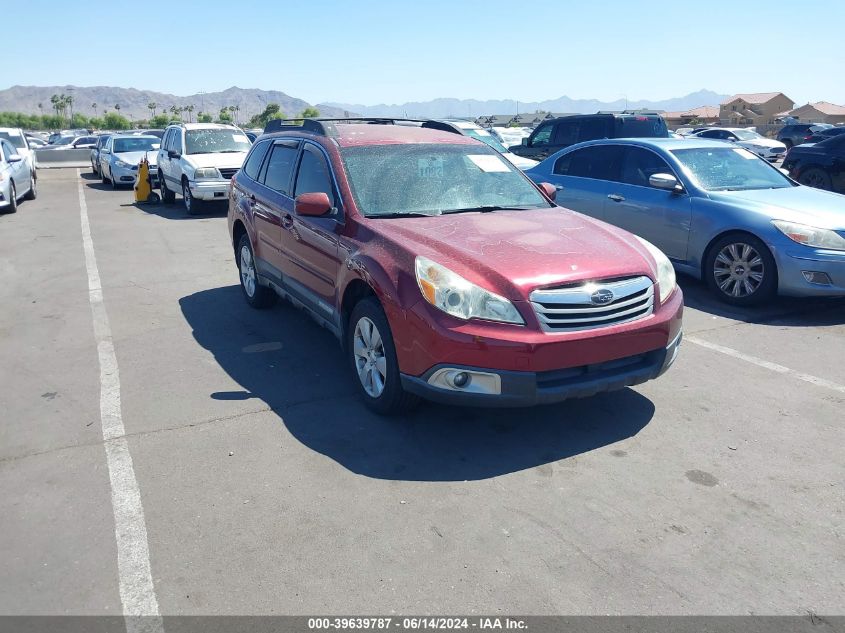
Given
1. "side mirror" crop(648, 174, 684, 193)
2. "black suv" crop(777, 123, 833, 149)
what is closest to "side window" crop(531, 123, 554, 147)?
"side mirror" crop(648, 174, 684, 193)

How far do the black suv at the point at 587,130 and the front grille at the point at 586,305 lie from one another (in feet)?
36.0

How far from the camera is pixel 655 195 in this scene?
819 cm

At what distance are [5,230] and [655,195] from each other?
11696mm

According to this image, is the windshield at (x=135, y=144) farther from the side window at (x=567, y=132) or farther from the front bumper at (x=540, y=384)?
the front bumper at (x=540, y=384)

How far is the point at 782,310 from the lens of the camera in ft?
23.6

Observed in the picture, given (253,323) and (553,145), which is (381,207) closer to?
(253,323)

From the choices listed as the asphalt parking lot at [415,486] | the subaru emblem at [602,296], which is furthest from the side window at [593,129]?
the subaru emblem at [602,296]

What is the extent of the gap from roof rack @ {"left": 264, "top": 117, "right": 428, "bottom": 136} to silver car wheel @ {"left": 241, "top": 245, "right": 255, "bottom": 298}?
4.11 feet

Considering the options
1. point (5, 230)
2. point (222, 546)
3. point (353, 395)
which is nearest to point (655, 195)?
point (353, 395)

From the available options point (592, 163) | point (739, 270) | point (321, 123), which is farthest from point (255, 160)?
point (739, 270)

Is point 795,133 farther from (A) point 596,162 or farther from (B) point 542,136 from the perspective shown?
(A) point 596,162

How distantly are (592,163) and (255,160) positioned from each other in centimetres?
440

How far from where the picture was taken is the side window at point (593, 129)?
14.5 m

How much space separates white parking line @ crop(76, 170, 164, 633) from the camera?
2.91 metres
